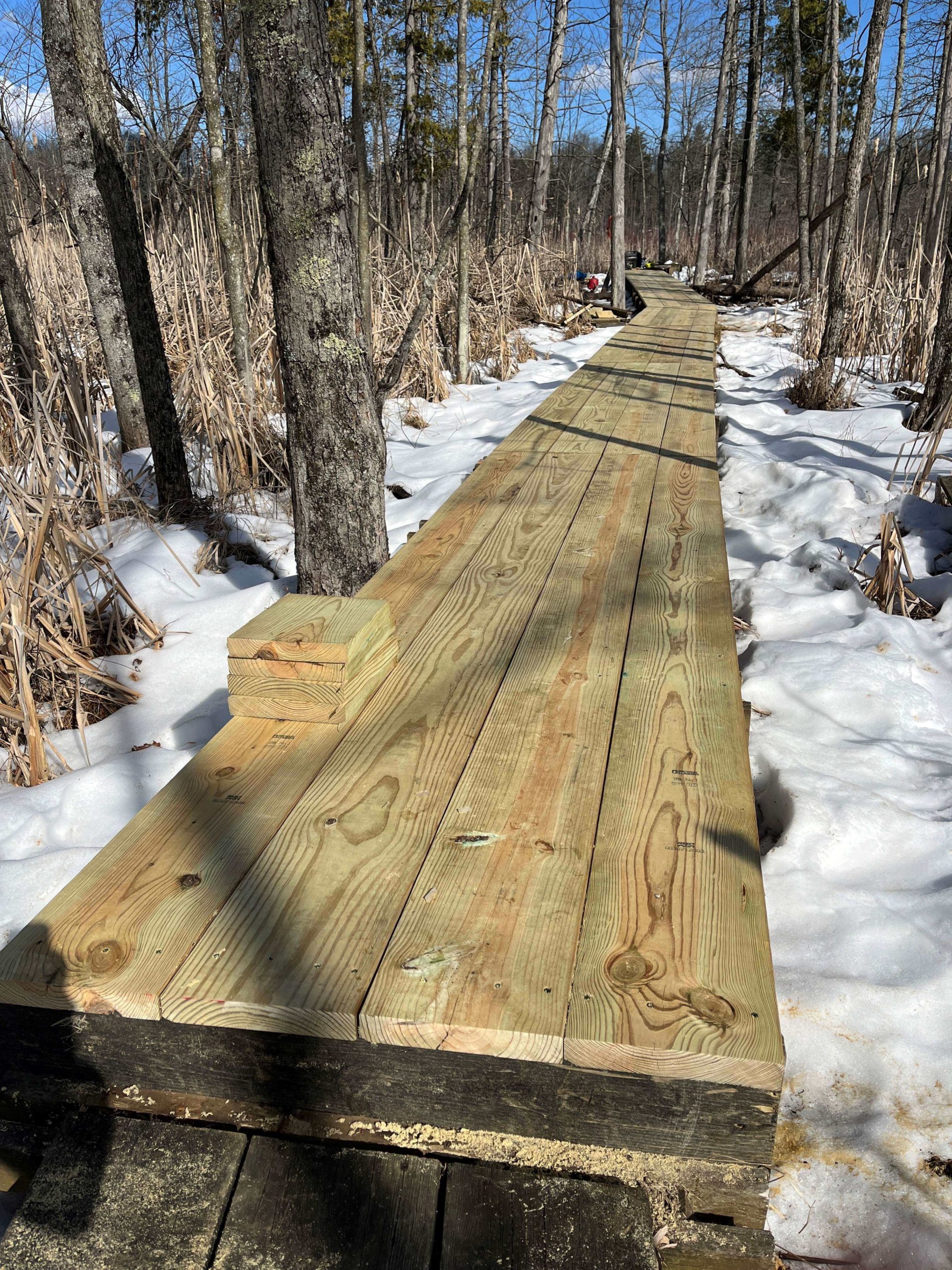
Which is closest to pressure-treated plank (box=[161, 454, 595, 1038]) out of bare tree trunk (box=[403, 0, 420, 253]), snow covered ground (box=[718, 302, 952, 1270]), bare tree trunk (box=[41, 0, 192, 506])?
snow covered ground (box=[718, 302, 952, 1270])

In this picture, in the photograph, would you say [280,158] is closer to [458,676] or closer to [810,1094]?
[458,676]

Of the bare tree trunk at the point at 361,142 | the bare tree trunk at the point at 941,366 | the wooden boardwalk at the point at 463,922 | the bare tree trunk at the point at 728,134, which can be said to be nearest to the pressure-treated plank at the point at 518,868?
the wooden boardwalk at the point at 463,922

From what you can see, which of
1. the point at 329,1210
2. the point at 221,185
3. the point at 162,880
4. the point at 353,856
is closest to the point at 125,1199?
the point at 329,1210

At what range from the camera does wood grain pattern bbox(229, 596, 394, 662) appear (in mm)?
1593

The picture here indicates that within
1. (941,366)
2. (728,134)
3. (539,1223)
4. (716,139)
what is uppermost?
(728,134)

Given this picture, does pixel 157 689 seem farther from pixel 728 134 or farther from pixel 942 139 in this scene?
pixel 728 134

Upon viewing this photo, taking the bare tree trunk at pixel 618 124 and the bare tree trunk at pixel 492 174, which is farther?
the bare tree trunk at pixel 492 174

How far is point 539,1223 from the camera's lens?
0.97 metres

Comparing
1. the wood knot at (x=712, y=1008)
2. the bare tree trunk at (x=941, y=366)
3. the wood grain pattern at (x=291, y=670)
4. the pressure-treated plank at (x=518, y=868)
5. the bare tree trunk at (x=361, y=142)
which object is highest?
the bare tree trunk at (x=361, y=142)

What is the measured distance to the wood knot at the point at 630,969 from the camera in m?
1.04

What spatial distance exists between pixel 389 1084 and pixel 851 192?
7.33 meters

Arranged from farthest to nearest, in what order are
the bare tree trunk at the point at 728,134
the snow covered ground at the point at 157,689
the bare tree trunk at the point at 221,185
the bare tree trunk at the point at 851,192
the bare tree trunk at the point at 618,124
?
the bare tree trunk at the point at 728,134, the bare tree trunk at the point at 618,124, the bare tree trunk at the point at 851,192, the bare tree trunk at the point at 221,185, the snow covered ground at the point at 157,689

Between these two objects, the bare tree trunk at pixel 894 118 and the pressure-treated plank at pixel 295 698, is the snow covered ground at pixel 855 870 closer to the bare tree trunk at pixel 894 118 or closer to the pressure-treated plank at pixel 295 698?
the pressure-treated plank at pixel 295 698

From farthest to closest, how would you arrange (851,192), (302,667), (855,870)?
(851,192)
(855,870)
(302,667)
